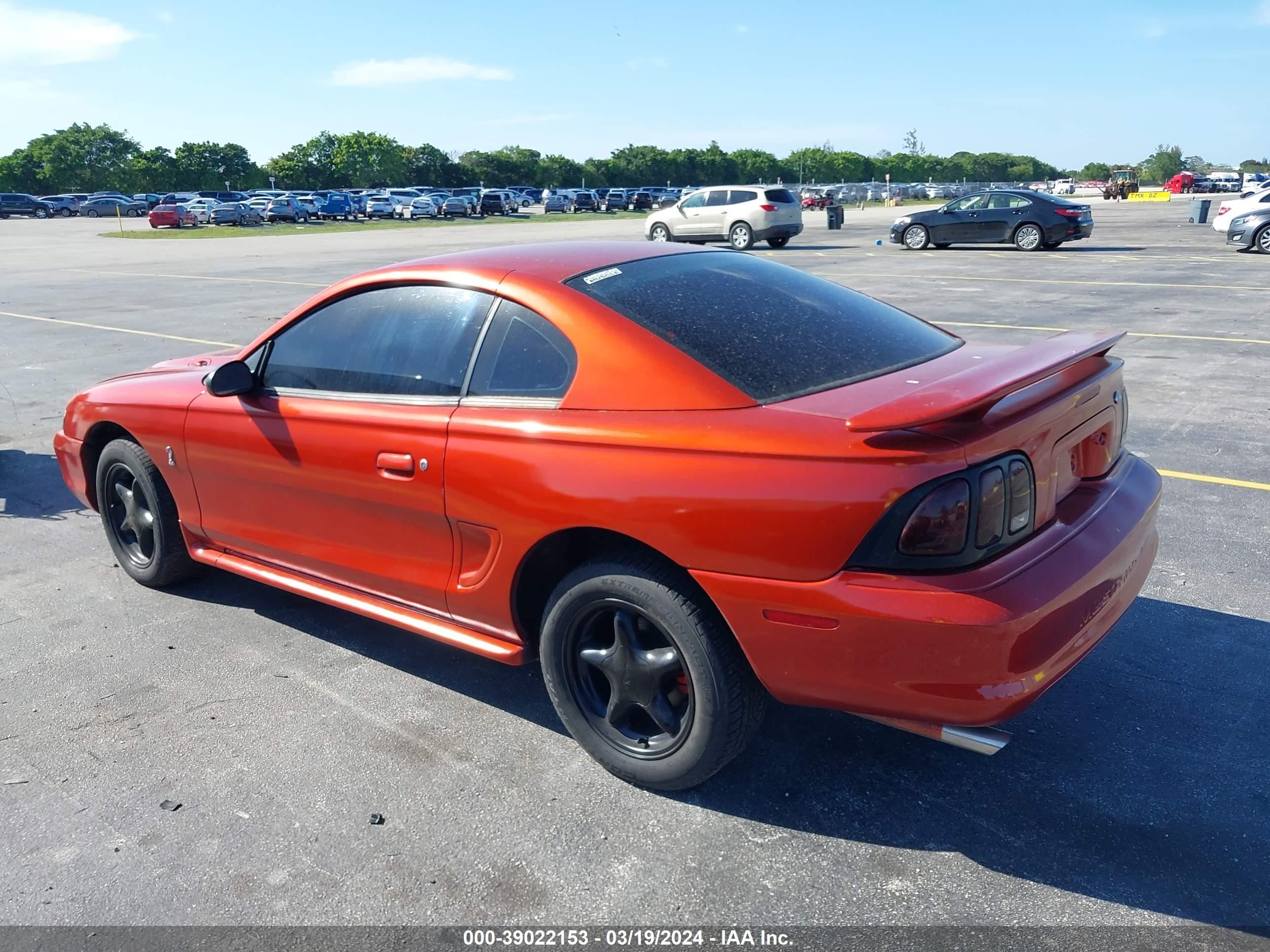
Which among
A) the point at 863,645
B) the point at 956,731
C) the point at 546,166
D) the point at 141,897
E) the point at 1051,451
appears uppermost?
the point at 546,166

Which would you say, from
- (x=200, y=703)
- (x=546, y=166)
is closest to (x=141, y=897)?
(x=200, y=703)

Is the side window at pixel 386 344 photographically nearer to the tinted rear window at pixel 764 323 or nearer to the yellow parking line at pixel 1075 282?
the tinted rear window at pixel 764 323

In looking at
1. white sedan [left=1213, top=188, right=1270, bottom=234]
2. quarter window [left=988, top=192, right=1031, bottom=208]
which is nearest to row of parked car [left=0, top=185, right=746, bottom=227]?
quarter window [left=988, top=192, right=1031, bottom=208]

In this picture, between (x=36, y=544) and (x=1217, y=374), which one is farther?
(x=1217, y=374)

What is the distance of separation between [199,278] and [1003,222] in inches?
767

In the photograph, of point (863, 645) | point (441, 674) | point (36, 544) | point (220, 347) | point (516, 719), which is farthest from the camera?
point (220, 347)

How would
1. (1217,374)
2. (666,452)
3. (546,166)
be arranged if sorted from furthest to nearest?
(546,166)
(1217,374)
(666,452)

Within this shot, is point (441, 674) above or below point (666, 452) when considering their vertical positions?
below

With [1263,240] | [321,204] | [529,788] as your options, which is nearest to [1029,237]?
[1263,240]

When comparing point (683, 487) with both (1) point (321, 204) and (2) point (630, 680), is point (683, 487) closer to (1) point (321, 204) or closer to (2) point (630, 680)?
(2) point (630, 680)

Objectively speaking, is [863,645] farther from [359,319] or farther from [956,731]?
[359,319]

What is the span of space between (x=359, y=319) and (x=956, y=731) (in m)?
2.50

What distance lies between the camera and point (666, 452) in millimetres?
2746

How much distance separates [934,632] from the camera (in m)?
2.43
